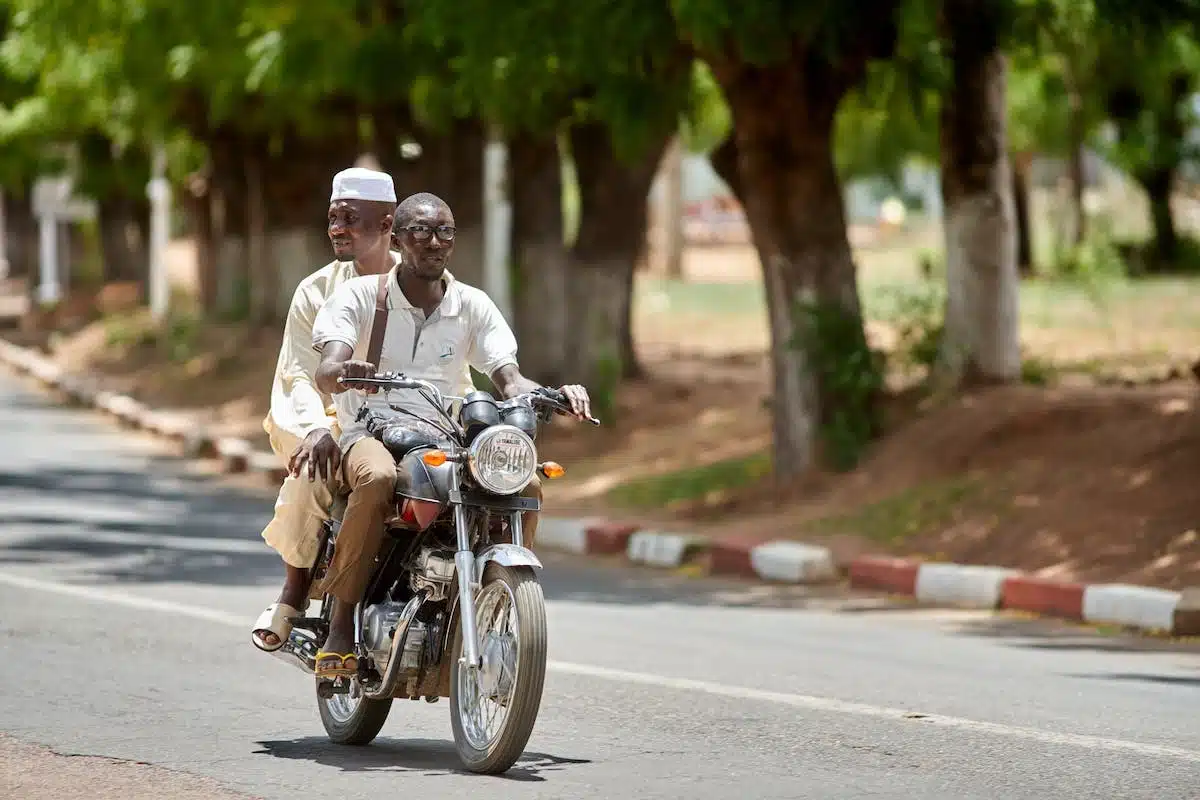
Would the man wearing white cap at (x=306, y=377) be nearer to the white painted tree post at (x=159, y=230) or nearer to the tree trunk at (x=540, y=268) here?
the tree trunk at (x=540, y=268)

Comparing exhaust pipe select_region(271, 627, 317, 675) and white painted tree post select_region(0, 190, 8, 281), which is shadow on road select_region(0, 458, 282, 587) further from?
white painted tree post select_region(0, 190, 8, 281)

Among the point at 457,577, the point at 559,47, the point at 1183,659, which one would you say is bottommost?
the point at 1183,659

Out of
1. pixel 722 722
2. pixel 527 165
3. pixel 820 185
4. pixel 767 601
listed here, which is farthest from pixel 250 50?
pixel 722 722

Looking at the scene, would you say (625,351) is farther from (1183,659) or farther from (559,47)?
(1183,659)

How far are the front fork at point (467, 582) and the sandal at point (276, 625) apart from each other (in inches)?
39.2

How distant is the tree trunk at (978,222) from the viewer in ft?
53.4

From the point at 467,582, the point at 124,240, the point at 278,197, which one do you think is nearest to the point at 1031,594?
the point at 467,582

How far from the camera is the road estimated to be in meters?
6.70

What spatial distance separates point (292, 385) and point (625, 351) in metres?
16.7

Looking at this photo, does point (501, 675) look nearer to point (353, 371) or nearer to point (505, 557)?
point (505, 557)

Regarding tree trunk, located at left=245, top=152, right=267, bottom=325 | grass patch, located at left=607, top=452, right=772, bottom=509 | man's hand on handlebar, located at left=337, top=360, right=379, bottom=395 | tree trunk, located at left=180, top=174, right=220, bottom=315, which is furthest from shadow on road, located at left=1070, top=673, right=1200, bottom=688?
tree trunk, located at left=180, top=174, right=220, bottom=315

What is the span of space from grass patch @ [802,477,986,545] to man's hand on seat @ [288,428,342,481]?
820cm

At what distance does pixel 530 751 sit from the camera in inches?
284

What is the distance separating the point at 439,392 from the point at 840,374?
9.77 meters
